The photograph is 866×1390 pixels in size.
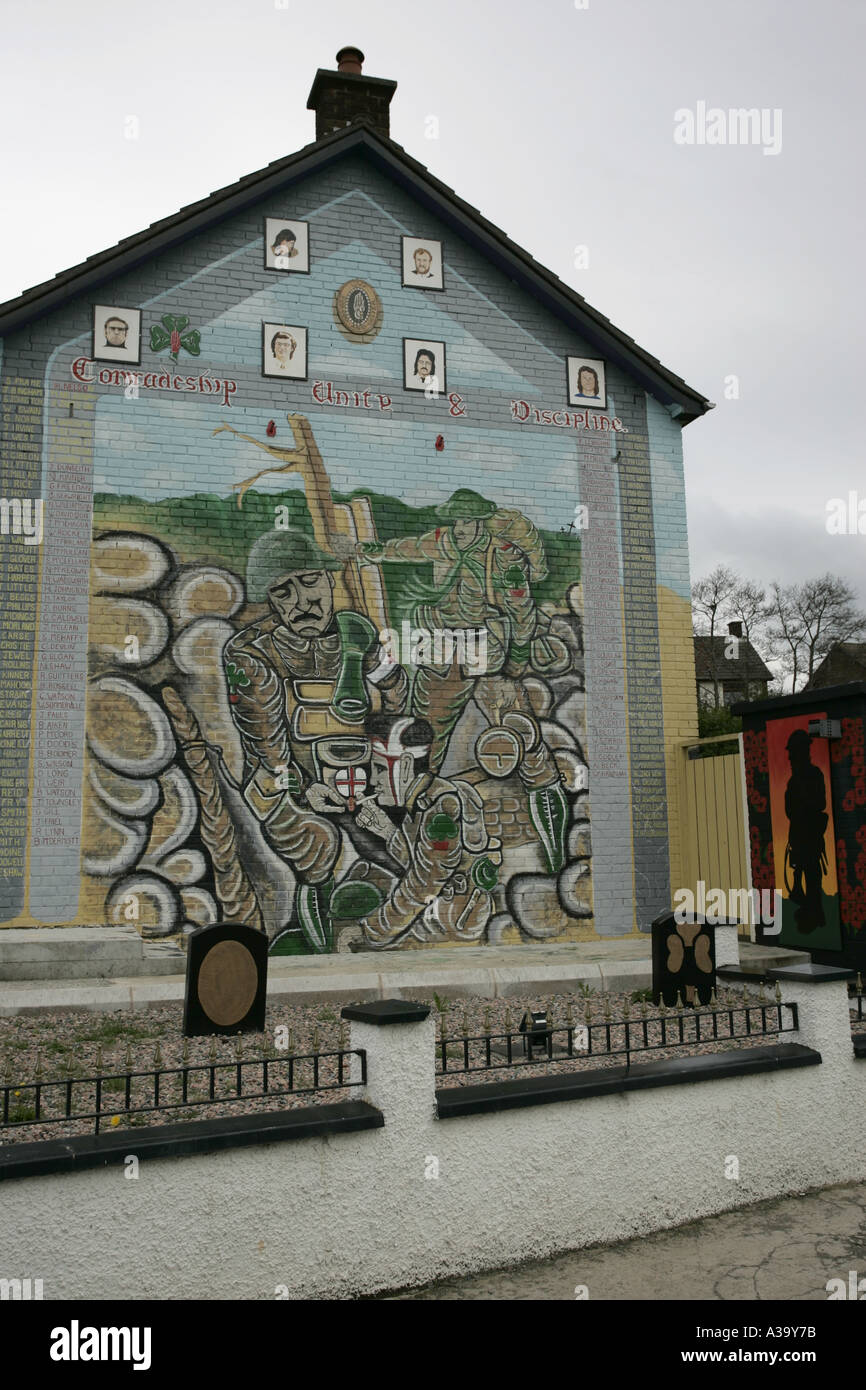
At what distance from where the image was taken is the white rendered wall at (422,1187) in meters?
5.38

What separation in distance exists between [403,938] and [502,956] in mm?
1303

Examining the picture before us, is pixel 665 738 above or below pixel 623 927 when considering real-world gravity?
above

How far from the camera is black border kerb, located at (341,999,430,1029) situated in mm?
6133

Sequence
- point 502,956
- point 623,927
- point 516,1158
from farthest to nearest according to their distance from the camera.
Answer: point 623,927 → point 502,956 → point 516,1158

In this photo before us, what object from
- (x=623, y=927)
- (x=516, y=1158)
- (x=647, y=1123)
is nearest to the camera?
(x=516, y=1158)

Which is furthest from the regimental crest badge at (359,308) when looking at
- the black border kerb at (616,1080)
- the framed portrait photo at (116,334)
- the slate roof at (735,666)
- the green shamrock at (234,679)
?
the slate roof at (735,666)

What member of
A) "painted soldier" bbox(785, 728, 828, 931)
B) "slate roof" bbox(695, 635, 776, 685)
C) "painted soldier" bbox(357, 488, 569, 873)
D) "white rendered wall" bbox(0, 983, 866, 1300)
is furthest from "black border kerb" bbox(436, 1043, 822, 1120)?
"slate roof" bbox(695, 635, 776, 685)

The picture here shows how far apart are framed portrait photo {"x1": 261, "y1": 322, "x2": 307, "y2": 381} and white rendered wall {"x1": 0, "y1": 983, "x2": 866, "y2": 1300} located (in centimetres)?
903

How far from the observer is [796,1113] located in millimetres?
7422

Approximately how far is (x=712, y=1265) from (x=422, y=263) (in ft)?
38.8

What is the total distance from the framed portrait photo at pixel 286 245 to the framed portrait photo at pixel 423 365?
60.7 inches

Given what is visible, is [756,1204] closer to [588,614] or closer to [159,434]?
[588,614]

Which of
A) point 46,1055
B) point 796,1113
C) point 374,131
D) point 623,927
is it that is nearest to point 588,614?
point 623,927

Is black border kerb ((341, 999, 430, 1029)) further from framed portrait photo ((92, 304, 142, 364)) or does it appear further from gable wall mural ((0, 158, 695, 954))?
framed portrait photo ((92, 304, 142, 364))
